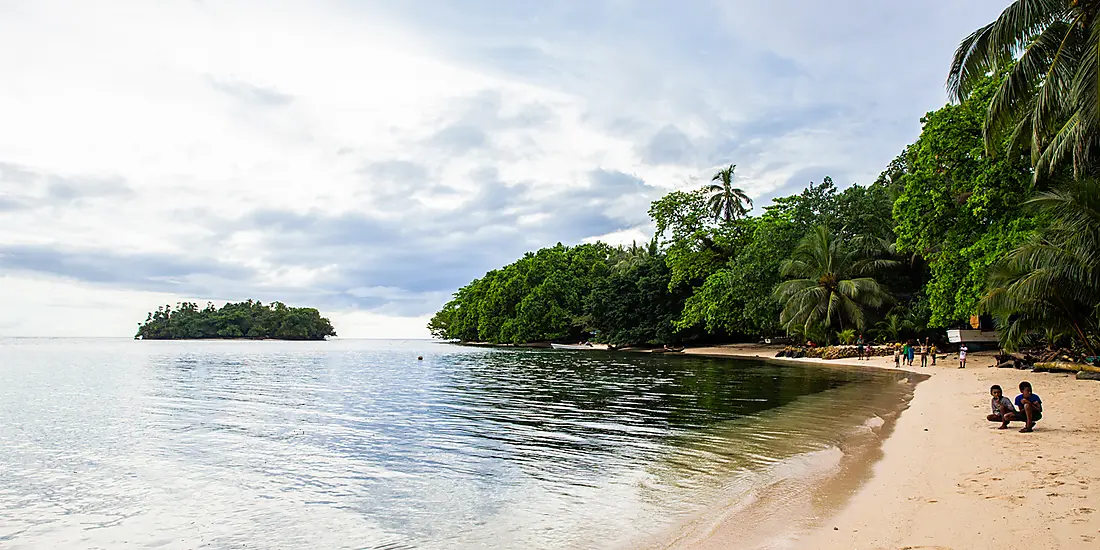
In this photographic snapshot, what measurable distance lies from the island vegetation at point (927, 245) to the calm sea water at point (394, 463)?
22.9 ft

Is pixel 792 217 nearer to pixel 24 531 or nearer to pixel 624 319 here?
pixel 624 319

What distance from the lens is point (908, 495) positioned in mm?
7359

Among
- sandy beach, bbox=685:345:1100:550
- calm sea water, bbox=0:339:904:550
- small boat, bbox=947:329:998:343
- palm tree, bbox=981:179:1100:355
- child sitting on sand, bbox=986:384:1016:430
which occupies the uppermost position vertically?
Answer: palm tree, bbox=981:179:1100:355

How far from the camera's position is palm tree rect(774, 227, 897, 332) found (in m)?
42.0

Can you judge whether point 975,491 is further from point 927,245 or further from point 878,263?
point 878,263

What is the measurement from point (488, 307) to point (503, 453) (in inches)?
3344

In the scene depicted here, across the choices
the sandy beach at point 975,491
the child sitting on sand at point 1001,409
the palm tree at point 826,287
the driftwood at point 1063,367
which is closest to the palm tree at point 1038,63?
the child sitting on sand at point 1001,409

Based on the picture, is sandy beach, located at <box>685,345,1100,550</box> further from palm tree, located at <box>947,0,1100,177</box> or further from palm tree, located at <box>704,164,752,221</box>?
palm tree, located at <box>704,164,752,221</box>

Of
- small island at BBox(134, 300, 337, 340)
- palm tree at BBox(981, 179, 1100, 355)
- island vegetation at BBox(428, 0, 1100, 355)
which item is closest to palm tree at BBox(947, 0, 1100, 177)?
island vegetation at BBox(428, 0, 1100, 355)

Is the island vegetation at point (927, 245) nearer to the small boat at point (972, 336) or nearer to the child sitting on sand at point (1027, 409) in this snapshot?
the small boat at point (972, 336)

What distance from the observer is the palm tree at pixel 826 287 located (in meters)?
42.0

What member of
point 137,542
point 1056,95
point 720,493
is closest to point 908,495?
point 720,493

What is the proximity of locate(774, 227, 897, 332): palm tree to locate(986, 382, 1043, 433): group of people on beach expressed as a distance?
31.3 metres

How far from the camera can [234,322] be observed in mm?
160750
